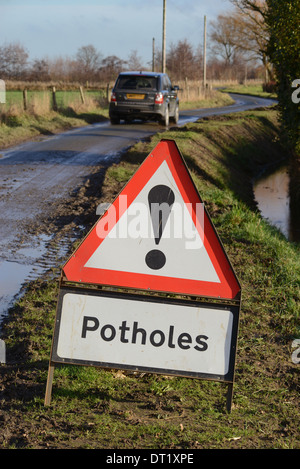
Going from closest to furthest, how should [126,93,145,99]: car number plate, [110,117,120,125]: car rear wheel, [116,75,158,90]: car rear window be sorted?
[126,93,145,99]: car number plate < [116,75,158,90]: car rear window < [110,117,120,125]: car rear wheel

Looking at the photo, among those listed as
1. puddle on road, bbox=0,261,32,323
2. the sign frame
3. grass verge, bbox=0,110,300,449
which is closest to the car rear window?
puddle on road, bbox=0,261,32,323

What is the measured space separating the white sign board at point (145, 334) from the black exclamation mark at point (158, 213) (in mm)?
222

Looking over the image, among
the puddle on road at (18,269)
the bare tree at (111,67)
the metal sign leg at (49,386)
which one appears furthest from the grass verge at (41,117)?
the bare tree at (111,67)

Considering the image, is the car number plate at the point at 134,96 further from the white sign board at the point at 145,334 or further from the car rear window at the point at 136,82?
the white sign board at the point at 145,334

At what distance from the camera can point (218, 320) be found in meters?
3.61

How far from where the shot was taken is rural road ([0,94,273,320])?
7.00m

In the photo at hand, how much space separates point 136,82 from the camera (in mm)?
23047

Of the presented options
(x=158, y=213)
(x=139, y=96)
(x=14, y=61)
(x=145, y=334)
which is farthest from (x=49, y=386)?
(x=14, y=61)

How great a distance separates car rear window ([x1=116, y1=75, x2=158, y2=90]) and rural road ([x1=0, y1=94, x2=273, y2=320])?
2537 mm

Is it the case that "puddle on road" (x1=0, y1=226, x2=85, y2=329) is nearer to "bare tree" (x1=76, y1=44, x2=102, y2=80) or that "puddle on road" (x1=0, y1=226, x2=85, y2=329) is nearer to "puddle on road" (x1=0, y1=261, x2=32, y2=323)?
"puddle on road" (x1=0, y1=261, x2=32, y2=323)

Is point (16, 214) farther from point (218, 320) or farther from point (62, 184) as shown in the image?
point (218, 320)

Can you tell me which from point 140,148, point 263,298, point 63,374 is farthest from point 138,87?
point 63,374

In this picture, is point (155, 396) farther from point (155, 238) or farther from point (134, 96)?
point (134, 96)

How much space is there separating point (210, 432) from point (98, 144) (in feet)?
48.7
